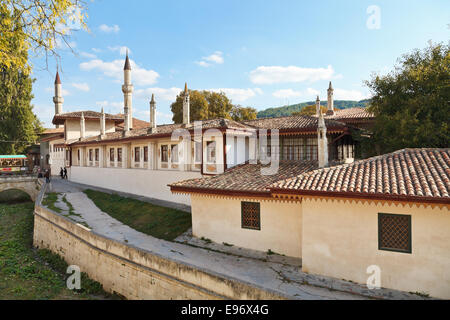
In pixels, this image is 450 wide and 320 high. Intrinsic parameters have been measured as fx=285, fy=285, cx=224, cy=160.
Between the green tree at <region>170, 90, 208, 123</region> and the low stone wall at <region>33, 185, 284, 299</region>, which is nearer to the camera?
the low stone wall at <region>33, 185, 284, 299</region>

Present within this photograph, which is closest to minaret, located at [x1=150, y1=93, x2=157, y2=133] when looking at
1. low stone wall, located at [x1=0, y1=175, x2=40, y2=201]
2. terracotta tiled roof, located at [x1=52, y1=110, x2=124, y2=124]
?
terracotta tiled roof, located at [x1=52, y1=110, x2=124, y2=124]

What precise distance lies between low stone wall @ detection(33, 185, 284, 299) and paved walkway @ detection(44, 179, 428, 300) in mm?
241

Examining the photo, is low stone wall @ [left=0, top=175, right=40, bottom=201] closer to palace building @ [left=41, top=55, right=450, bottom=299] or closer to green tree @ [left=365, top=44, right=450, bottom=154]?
palace building @ [left=41, top=55, right=450, bottom=299]

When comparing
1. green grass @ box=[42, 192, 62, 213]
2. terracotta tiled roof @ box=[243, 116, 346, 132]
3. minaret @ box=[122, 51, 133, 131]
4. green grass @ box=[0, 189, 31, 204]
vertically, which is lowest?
green grass @ box=[0, 189, 31, 204]

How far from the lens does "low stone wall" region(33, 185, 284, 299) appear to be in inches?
236

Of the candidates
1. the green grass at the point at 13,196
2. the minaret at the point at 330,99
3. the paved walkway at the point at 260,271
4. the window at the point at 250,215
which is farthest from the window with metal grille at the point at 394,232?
the green grass at the point at 13,196

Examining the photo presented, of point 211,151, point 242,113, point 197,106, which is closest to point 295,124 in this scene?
point 211,151

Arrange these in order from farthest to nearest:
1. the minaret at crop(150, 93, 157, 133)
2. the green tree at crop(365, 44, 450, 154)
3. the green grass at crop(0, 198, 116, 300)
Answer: the minaret at crop(150, 93, 157, 133) → the green tree at crop(365, 44, 450, 154) → the green grass at crop(0, 198, 116, 300)

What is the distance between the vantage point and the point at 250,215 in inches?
393

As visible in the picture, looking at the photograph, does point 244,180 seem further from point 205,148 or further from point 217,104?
point 217,104

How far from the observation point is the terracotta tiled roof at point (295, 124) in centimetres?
1293

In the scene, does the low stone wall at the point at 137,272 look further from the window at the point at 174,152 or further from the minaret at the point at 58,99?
the minaret at the point at 58,99

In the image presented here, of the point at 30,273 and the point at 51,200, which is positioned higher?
the point at 51,200

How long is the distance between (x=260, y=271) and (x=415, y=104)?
9.98 metres
